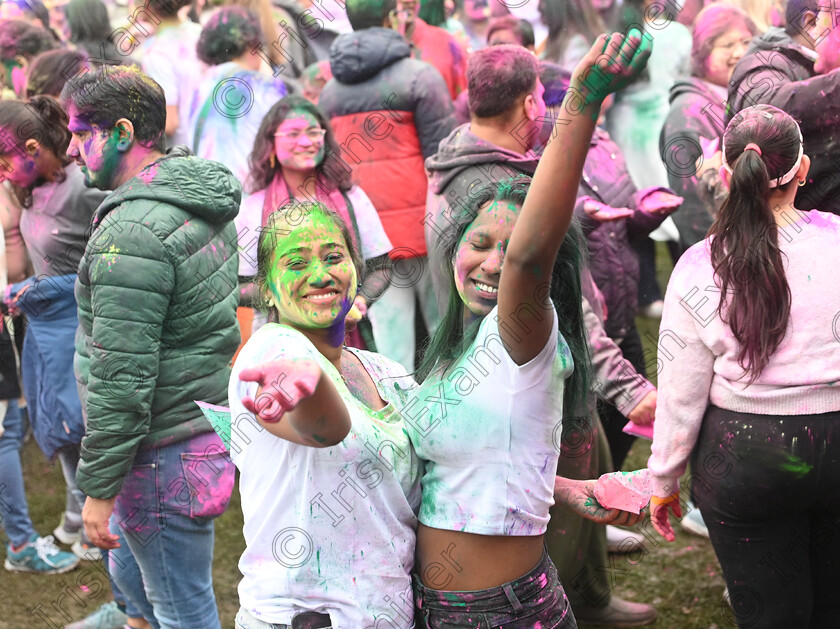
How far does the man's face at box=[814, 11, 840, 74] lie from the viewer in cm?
329

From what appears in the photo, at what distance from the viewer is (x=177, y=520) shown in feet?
9.90

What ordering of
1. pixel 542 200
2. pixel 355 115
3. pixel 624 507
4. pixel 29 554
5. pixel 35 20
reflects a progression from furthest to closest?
pixel 35 20 → pixel 355 115 → pixel 29 554 → pixel 624 507 → pixel 542 200

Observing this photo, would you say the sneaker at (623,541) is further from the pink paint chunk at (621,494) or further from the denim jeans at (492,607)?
the denim jeans at (492,607)

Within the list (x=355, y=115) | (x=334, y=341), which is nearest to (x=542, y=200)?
(x=334, y=341)

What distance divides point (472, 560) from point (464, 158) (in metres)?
1.79

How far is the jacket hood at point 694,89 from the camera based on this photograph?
4898mm

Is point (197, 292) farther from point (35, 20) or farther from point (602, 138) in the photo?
point (35, 20)

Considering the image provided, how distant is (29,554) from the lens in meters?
4.41

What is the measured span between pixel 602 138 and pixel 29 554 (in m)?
3.12

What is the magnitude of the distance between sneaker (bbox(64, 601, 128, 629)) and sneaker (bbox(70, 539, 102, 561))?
550mm

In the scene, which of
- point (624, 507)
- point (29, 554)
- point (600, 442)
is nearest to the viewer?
point (624, 507)

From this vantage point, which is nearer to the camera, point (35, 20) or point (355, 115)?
point (355, 115)

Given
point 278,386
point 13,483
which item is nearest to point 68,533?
point 13,483

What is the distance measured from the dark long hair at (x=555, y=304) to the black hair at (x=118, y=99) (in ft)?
4.06
